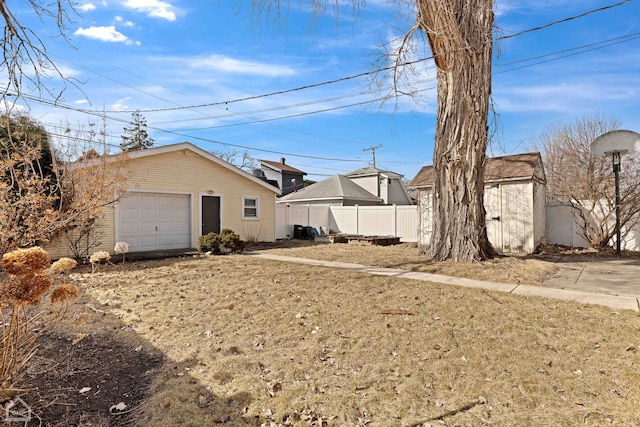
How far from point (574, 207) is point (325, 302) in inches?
479

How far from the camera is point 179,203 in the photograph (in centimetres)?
1343

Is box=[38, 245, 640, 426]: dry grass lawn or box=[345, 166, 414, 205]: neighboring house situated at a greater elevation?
box=[345, 166, 414, 205]: neighboring house

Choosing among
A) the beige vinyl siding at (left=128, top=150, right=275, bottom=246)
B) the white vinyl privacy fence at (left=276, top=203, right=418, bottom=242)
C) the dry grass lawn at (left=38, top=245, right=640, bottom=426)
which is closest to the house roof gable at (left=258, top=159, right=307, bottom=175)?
the white vinyl privacy fence at (left=276, top=203, right=418, bottom=242)

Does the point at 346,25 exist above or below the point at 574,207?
above

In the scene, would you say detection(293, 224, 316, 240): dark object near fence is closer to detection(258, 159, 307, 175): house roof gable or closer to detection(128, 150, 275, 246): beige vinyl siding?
detection(128, 150, 275, 246): beige vinyl siding

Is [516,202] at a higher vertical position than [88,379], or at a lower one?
higher

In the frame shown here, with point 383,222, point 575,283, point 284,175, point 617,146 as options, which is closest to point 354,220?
point 383,222

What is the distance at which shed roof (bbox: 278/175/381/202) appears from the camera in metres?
24.1

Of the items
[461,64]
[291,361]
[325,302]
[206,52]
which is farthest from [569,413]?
[206,52]

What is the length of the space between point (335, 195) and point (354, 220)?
17.6 feet

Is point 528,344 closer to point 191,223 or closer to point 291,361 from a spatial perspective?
point 291,361

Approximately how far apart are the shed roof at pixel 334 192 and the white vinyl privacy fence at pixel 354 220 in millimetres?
3954

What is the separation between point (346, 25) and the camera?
714cm

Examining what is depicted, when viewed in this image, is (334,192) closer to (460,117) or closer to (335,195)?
(335,195)
